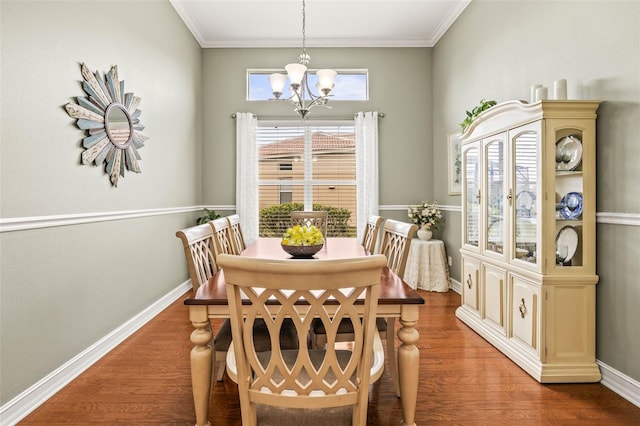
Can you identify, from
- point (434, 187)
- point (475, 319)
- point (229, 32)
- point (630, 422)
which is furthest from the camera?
point (434, 187)

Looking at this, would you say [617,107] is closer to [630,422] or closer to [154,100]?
[630,422]

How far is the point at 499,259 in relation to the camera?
266cm

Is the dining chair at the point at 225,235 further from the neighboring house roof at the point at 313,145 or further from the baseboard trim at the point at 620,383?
the baseboard trim at the point at 620,383

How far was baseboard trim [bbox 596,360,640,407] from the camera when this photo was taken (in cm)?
194

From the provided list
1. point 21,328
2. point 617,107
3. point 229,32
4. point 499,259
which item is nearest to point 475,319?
point 499,259

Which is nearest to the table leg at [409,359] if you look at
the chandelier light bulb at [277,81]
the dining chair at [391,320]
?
the dining chair at [391,320]

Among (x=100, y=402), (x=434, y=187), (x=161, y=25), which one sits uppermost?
(x=161, y=25)

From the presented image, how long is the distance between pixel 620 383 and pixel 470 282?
3.99 feet

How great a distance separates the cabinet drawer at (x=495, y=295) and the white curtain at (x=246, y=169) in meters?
2.97

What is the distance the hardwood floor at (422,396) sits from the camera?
6.00 feet

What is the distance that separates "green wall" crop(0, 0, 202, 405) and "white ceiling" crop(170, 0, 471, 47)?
0.80 m

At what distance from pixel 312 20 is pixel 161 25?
66.5 inches

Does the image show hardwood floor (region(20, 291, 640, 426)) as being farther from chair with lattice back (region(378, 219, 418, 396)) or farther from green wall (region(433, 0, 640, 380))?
green wall (region(433, 0, 640, 380))

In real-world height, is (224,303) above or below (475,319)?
above
